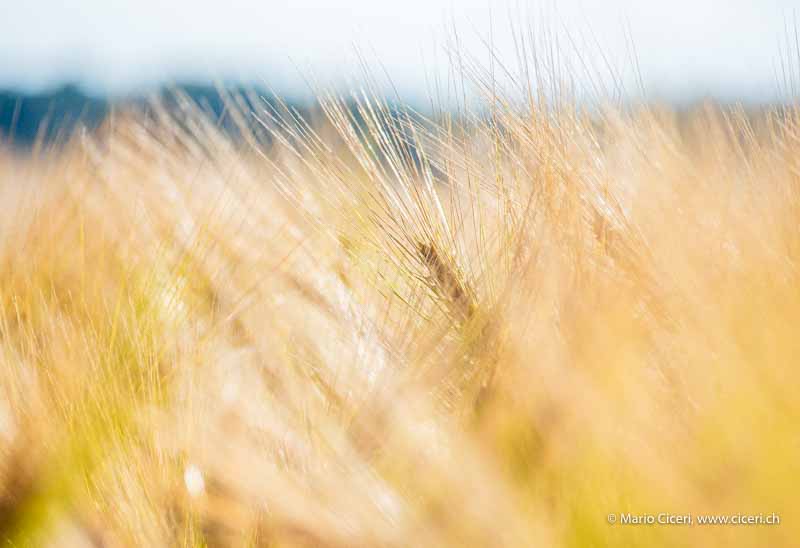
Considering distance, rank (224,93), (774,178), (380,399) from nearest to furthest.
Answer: (380,399)
(774,178)
(224,93)

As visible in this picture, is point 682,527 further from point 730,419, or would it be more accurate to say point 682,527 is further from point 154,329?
point 154,329

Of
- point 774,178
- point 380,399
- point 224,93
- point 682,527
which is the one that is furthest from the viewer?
point 224,93

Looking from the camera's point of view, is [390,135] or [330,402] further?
[390,135]

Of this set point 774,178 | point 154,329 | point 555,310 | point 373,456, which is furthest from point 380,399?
point 774,178

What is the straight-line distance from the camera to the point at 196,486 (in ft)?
1.69

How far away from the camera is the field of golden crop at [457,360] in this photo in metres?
0.40

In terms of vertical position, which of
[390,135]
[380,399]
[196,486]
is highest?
[390,135]

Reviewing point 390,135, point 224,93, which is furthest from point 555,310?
point 224,93

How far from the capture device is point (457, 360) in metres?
0.51

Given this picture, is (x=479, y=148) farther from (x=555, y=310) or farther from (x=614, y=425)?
(x=614, y=425)

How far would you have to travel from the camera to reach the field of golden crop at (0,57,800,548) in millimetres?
402

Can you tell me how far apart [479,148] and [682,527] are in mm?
380

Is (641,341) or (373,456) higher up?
(641,341)

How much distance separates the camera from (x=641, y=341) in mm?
455
